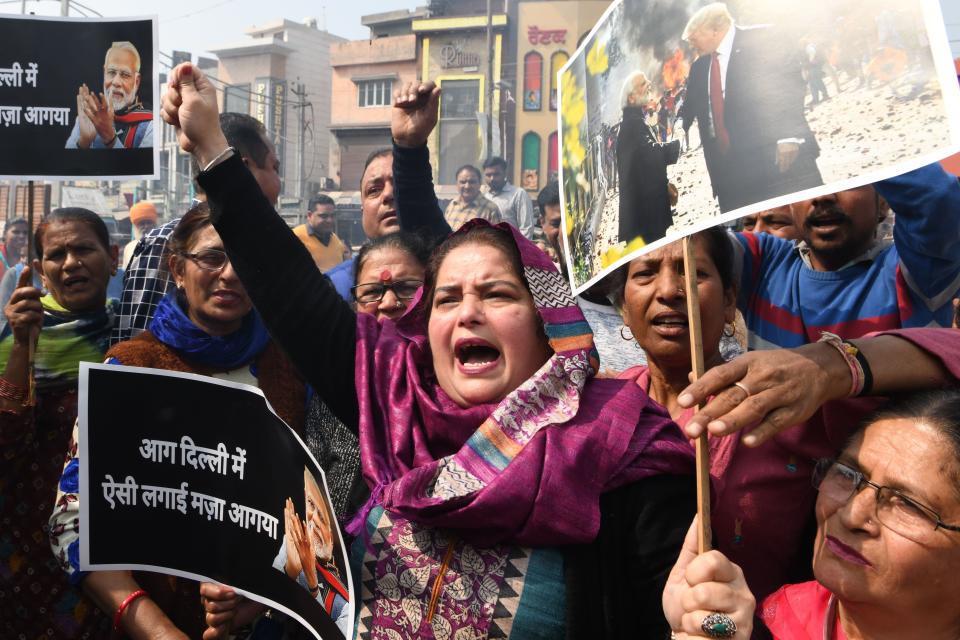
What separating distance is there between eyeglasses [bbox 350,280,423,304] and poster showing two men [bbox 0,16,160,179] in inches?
35.2

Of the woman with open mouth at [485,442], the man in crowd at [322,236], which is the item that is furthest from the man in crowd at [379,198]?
the man in crowd at [322,236]

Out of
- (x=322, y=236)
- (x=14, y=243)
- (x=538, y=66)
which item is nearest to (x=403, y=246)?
(x=322, y=236)

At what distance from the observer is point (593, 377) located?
6.71ft

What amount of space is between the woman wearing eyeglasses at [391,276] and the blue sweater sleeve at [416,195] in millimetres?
118

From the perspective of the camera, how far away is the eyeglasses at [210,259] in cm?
278

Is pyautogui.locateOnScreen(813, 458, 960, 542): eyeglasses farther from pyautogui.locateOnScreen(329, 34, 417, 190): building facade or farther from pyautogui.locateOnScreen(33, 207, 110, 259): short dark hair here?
pyautogui.locateOnScreen(329, 34, 417, 190): building facade

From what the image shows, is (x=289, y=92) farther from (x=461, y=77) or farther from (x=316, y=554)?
(x=316, y=554)

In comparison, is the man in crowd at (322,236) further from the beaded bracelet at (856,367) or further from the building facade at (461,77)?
the building facade at (461,77)

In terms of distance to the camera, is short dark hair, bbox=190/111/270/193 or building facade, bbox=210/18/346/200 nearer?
short dark hair, bbox=190/111/270/193

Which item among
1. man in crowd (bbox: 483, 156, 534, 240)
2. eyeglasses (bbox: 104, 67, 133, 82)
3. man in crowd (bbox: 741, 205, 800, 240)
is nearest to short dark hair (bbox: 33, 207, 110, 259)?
eyeglasses (bbox: 104, 67, 133, 82)

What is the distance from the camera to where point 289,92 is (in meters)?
49.2

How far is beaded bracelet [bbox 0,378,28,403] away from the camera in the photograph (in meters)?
2.79

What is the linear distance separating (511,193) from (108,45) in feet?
27.7

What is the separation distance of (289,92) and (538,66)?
16526 mm
